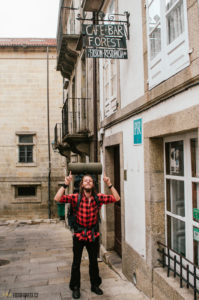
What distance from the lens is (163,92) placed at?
3926 millimetres

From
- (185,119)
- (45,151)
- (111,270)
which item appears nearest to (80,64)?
(111,270)

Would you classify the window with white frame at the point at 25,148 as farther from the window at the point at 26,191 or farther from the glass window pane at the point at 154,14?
the glass window pane at the point at 154,14

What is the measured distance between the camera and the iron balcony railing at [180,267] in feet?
11.3

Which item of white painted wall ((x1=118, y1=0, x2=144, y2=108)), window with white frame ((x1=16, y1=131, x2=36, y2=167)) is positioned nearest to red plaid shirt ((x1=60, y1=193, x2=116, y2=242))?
white painted wall ((x1=118, y1=0, x2=144, y2=108))

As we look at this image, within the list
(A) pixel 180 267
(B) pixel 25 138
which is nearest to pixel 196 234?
(A) pixel 180 267

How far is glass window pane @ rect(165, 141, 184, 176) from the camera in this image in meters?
3.88

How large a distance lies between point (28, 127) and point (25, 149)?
4.51 ft

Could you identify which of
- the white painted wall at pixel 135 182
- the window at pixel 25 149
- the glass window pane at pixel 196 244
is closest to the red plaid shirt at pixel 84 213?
the white painted wall at pixel 135 182

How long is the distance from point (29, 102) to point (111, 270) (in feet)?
50.8

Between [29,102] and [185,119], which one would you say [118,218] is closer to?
[185,119]

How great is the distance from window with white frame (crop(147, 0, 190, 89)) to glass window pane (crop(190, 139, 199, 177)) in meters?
0.83

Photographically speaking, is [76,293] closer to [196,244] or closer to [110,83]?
[196,244]

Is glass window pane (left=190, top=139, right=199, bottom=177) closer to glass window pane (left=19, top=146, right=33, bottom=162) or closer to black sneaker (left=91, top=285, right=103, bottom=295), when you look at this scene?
black sneaker (left=91, top=285, right=103, bottom=295)

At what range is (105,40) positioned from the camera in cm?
526
